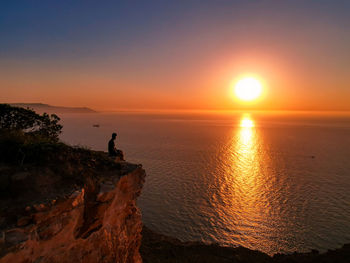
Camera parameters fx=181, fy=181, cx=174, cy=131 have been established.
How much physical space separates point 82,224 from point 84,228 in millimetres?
248

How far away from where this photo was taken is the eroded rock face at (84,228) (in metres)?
5.51

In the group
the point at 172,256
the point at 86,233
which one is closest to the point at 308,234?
the point at 172,256

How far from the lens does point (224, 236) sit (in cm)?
1941

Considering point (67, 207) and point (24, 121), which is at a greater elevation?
point (24, 121)

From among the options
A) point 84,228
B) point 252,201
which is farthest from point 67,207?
point 252,201

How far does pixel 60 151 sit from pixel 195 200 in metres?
21.2

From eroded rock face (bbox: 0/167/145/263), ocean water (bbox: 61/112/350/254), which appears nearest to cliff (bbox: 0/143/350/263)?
eroded rock face (bbox: 0/167/145/263)

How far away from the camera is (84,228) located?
7.30 metres

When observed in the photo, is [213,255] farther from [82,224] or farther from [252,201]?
[82,224]

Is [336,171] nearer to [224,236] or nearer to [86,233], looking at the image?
[224,236]

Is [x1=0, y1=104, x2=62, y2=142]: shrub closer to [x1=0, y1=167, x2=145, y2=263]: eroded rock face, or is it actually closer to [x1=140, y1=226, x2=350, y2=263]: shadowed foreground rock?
[x1=0, y1=167, x2=145, y2=263]: eroded rock face

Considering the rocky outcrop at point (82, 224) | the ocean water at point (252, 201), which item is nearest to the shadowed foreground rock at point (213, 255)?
the ocean water at point (252, 201)

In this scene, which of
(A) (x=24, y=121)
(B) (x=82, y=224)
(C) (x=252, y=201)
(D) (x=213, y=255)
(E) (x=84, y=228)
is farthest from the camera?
(C) (x=252, y=201)

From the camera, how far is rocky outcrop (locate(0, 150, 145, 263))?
5504 mm
